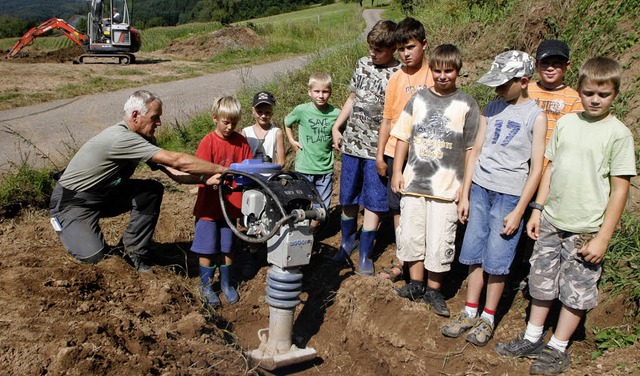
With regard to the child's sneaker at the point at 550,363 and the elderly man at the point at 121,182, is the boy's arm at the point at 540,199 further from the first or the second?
the elderly man at the point at 121,182

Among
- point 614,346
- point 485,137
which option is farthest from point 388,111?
point 614,346

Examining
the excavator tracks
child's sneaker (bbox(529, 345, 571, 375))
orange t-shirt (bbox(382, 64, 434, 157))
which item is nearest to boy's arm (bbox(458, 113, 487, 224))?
orange t-shirt (bbox(382, 64, 434, 157))

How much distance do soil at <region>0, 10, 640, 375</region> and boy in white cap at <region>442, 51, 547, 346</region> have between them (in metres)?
0.30

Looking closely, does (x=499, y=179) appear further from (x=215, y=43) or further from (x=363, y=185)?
(x=215, y=43)

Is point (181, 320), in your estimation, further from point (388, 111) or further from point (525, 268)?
point (525, 268)

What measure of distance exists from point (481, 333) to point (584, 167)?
1.17m

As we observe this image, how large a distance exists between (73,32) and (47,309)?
1849 cm

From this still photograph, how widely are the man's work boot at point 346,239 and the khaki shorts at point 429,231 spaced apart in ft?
2.83

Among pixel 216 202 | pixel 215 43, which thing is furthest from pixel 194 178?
pixel 215 43

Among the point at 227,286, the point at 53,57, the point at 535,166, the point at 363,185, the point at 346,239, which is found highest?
the point at 535,166

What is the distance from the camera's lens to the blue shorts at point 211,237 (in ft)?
13.7

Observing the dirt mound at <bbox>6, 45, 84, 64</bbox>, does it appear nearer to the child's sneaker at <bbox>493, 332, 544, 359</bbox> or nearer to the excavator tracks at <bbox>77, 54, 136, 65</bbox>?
the excavator tracks at <bbox>77, 54, 136, 65</bbox>

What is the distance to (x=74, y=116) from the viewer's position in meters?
9.81

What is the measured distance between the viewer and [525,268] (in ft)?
14.0
